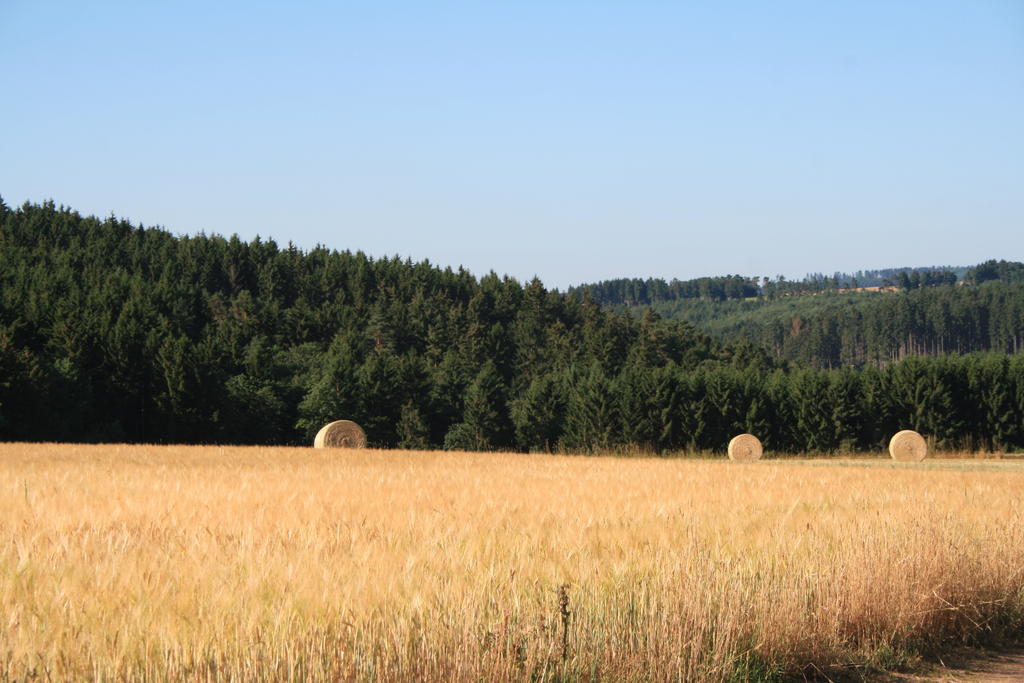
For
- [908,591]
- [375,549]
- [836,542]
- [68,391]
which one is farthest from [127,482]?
[68,391]

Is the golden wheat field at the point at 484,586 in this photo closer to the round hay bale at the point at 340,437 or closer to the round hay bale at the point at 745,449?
the round hay bale at the point at 340,437

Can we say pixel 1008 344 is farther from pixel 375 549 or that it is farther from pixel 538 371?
pixel 375 549

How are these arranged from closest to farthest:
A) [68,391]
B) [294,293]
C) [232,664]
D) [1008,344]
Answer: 1. [232,664]
2. [68,391]
3. [294,293]
4. [1008,344]

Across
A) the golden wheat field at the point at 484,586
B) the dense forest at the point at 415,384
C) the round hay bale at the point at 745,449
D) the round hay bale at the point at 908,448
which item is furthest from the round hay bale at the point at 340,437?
the golden wheat field at the point at 484,586

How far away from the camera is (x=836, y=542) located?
9.16 m

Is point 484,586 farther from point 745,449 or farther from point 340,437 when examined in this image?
point 745,449

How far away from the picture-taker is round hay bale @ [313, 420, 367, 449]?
126 feet

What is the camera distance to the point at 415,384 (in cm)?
8325

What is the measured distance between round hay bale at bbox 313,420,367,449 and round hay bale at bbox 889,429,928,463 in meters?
22.7

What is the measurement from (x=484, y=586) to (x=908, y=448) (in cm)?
3890

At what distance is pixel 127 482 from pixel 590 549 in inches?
390

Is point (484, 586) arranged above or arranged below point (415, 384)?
below

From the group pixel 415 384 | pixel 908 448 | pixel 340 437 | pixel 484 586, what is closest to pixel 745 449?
pixel 908 448

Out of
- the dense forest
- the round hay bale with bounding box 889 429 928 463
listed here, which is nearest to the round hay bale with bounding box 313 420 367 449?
the dense forest
